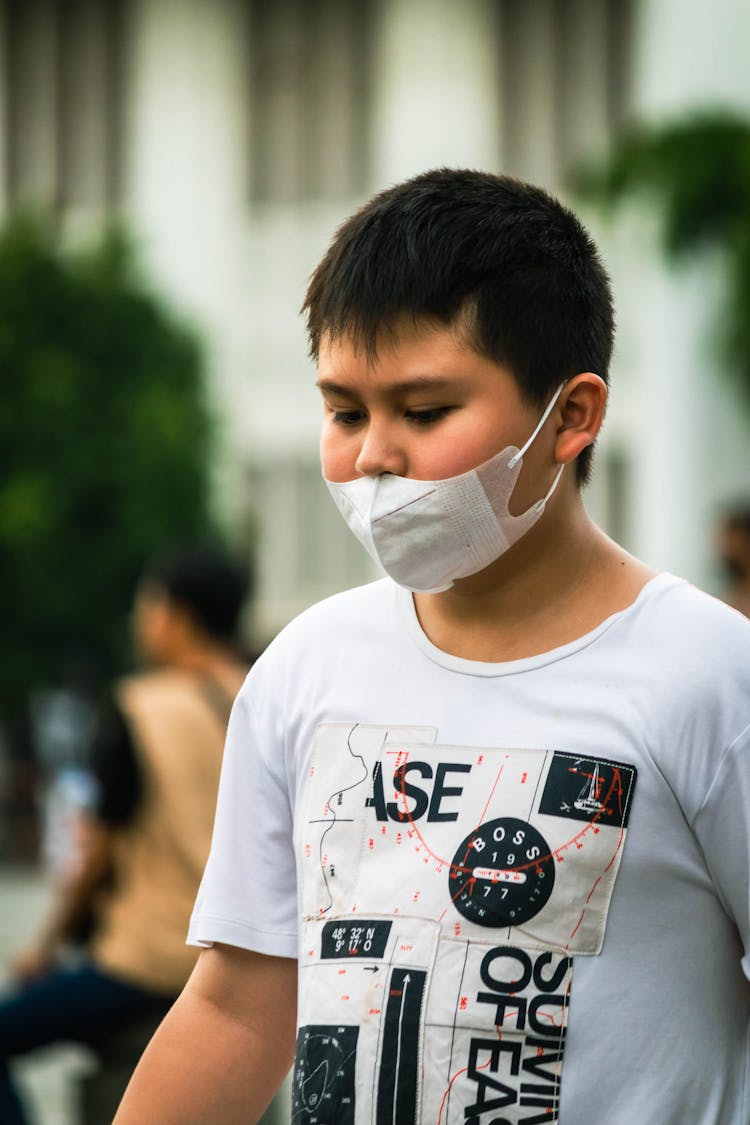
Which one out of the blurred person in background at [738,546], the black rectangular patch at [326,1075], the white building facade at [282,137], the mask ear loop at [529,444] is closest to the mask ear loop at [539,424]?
the mask ear loop at [529,444]

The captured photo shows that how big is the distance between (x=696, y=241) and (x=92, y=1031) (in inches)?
309

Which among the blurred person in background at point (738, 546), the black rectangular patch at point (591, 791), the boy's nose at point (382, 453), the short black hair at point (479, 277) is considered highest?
the short black hair at point (479, 277)

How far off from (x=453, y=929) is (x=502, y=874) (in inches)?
3.0

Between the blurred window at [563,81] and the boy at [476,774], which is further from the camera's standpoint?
the blurred window at [563,81]

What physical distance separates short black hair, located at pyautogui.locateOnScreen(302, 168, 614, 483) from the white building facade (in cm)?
2533

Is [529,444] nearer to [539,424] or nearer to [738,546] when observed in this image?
[539,424]

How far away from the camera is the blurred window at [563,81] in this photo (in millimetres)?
27844

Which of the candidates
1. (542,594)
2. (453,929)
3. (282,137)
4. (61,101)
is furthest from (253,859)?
(61,101)

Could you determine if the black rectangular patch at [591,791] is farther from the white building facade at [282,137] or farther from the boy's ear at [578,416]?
the white building facade at [282,137]

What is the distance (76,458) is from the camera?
920 inches

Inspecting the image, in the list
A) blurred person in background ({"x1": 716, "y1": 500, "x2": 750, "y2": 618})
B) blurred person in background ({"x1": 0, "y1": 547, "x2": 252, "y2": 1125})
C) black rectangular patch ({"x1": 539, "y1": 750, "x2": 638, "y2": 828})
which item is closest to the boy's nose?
black rectangular patch ({"x1": 539, "y1": 750, "x2": 638, "y2": 828})

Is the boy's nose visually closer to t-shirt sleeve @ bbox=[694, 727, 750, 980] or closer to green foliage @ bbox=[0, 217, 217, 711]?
t-shirt sleeve @ bbox=[694, 727, 750, 980]

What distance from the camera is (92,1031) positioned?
4.66 metres

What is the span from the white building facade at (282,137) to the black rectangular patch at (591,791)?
25.5 meters
